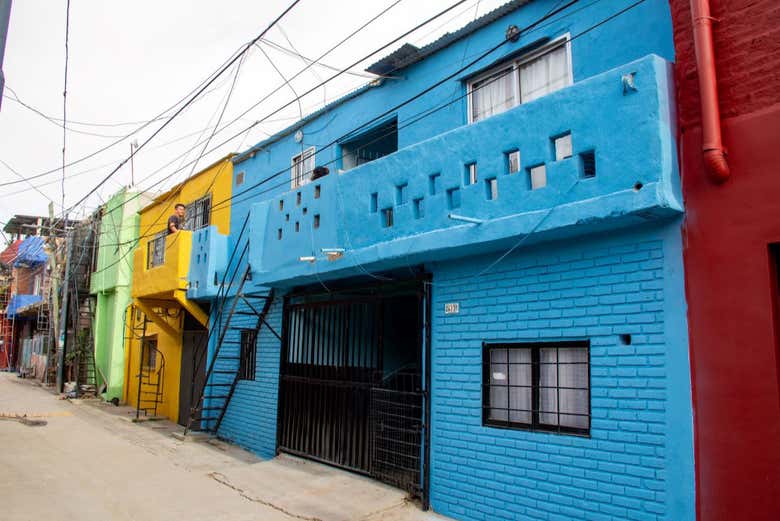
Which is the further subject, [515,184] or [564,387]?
[515,184]

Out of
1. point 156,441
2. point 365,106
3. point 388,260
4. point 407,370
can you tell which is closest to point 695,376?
point 388,260

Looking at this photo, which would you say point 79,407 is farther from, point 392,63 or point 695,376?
point 695,376

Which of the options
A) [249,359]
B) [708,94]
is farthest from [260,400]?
[708,94]

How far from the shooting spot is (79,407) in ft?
62.5

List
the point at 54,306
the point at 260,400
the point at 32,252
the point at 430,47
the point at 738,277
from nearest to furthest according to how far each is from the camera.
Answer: the point at 738,277, the point at 430,47, the point at 260,400, the point at 54,306, the point at 32,252

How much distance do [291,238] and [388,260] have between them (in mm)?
2752

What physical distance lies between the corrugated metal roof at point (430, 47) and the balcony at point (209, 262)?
6245 mm

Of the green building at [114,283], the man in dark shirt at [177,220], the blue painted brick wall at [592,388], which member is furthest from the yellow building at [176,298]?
the blue painted brick wall at [592,388]

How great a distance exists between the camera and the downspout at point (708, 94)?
507 centimetres

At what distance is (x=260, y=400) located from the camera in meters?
12.1

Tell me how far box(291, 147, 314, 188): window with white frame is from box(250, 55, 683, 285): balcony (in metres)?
2.08

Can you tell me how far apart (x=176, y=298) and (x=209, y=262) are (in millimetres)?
1695

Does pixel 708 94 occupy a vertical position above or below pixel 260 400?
above

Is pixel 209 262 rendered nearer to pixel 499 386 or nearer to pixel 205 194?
pixel 205 194
